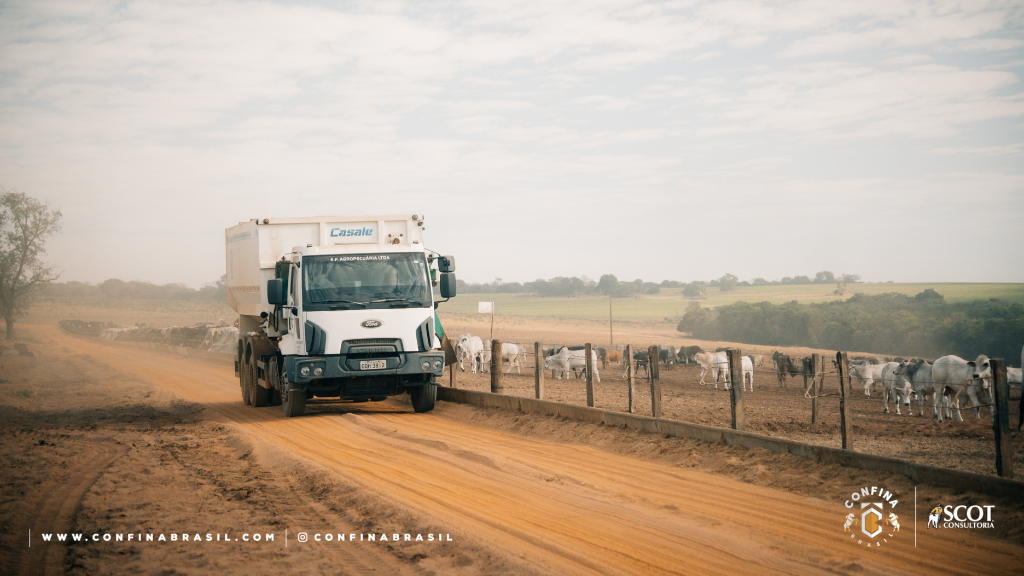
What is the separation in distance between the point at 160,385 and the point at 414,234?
13428 millimetres

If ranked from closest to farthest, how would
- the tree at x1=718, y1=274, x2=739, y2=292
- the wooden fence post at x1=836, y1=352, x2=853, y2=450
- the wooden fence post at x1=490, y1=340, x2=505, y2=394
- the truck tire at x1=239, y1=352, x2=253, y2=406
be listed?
the wooden fence post at x1=836, y1=352, x2=853, y2=450 < the wooden fence post at x1=490, y1=340, x2=505, y2=394 < the truck tire at x1=239, y1=352, x2=253, y2=406 < the tree at x1=718, y1=274, x2=739, y2=292

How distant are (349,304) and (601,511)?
327 inches

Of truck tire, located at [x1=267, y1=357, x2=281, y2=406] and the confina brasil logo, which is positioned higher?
the confina brasil logo

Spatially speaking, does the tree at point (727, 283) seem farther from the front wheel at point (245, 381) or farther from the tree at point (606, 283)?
the front wheel at point (245, 381)

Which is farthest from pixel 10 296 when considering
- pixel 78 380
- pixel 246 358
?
pixel 246 358

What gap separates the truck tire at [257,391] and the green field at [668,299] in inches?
3435

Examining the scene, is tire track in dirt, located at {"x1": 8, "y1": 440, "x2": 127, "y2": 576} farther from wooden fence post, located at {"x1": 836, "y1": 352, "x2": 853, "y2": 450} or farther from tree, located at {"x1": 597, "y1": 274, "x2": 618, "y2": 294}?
tree, located at {"x1": 597, "y1": 274, "x2": 618, "y2": 294}

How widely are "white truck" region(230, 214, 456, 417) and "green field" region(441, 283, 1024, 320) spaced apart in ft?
285

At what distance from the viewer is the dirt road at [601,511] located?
6.02 metres

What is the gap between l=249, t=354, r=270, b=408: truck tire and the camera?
18.0m

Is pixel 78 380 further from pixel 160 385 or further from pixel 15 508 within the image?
pixel 15 508

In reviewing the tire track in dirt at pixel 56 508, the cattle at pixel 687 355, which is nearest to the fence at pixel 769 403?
the cattle at pixel 687 355

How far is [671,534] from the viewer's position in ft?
22.2

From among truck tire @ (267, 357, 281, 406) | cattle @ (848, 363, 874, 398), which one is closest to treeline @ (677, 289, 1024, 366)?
cattle @ (848, 363, 874, 398)
